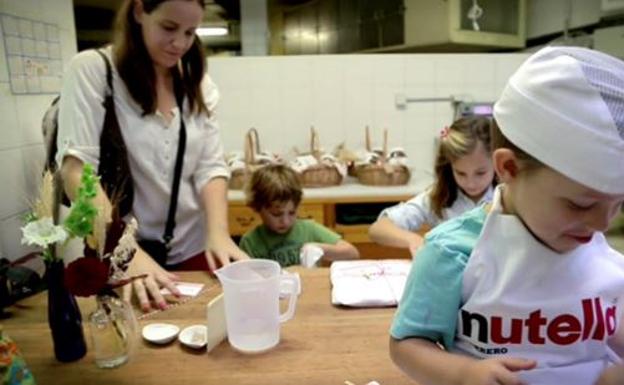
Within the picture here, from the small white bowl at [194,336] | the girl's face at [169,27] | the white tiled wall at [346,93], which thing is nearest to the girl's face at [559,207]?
the small white bowl at [194,336]

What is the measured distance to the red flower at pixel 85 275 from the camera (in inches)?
33.4

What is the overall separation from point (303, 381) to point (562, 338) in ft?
1.36

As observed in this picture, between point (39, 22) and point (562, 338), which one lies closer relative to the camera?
point (562, 338)

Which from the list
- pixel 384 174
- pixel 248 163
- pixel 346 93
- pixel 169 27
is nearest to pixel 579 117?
pixel 169 27

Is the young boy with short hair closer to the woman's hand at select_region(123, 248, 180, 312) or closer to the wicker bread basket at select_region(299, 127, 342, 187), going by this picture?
the woman's hand at select_region(123, 248, 180, 312)

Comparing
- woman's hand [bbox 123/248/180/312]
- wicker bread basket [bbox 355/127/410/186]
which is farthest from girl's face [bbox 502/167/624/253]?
wicker bread basket [bbox 355/127/410/186]

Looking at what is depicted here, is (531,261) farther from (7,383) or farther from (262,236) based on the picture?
(262,236)

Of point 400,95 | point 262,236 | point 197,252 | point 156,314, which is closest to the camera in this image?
point 156,314

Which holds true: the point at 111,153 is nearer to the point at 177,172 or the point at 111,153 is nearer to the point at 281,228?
the point at 177,172

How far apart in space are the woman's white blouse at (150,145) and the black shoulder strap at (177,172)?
0.04 ft

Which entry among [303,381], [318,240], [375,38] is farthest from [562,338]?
[375,38]

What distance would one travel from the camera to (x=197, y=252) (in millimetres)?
1592

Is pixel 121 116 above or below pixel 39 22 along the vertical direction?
below

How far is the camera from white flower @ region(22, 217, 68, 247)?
0.84 metres
